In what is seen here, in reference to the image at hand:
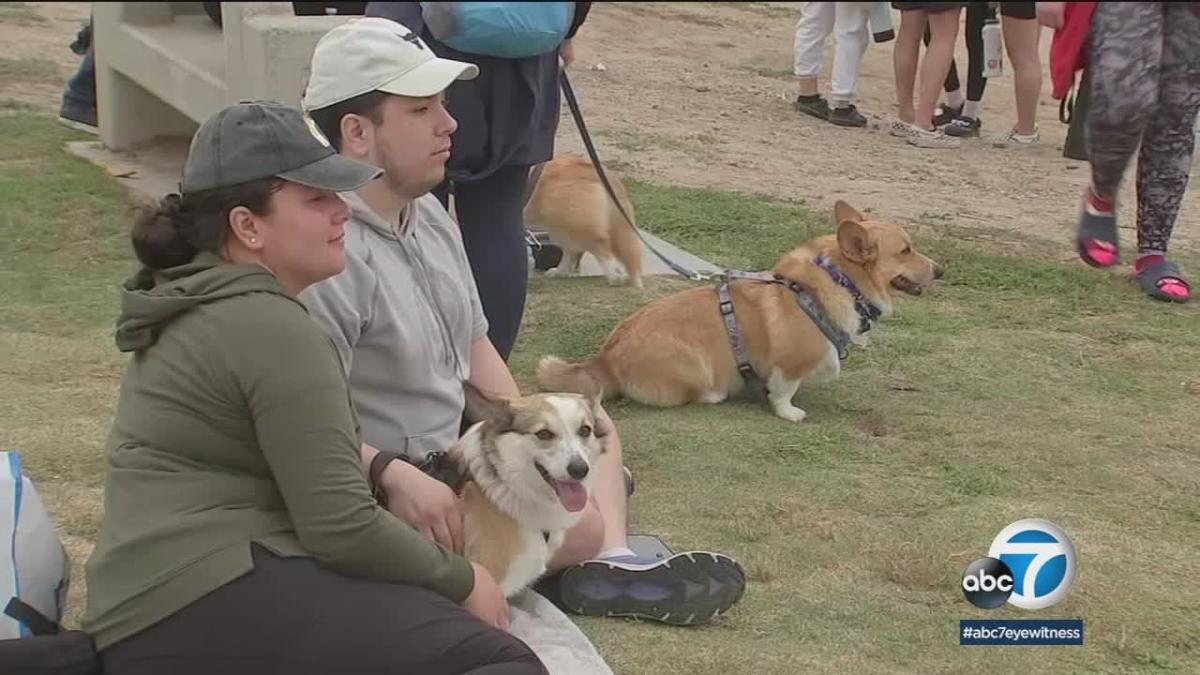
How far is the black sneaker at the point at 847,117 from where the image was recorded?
9.62 meters

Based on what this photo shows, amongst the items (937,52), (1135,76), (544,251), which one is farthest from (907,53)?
(1135,76)

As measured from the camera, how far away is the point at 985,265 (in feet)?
20.1

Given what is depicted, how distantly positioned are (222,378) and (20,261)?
3.99 meters

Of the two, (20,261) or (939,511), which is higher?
(939,511)

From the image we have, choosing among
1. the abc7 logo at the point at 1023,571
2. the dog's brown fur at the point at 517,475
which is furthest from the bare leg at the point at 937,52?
the dog's brown fur at the point at 517,475

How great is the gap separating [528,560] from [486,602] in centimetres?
39

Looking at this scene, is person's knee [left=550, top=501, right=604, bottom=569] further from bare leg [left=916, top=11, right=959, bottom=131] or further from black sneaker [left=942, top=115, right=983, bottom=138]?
black sneaker [left=942, top=115, right=983, bottom=138]

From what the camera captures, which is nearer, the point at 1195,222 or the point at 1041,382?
the point at 1041,382

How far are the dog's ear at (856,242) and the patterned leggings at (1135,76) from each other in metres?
Result: 1.11

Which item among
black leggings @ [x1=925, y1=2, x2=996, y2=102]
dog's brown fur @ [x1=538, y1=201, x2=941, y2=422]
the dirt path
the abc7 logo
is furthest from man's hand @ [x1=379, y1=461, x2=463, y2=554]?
black leggings @ [x1=925, y1=2, x2=996, y2=102]

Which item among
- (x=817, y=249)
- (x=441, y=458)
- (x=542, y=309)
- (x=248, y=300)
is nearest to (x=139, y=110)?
(x=542, y=309)

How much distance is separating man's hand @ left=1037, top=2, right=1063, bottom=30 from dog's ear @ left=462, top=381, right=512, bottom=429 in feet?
9.81

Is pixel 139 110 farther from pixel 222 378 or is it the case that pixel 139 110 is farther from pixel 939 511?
pixel 222 378

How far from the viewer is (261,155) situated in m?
2.21
